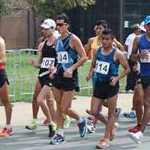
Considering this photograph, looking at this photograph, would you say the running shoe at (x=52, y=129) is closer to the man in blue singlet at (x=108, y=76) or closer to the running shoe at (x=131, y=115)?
the man in blue singlet at (x=108, y=76)

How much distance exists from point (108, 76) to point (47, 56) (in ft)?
4.20

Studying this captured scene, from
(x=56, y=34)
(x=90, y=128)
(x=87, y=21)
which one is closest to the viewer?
(x=56, y=34)

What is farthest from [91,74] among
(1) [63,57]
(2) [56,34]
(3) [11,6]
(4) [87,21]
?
Result: (4) [87,21]

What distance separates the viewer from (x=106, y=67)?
8.79 metres

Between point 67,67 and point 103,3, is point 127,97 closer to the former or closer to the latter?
point 67,67

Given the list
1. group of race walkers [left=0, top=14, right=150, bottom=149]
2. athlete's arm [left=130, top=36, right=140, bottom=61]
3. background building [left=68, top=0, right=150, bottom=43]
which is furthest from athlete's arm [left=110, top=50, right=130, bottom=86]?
background building [left=68, top=0, right=150, bottom=43]

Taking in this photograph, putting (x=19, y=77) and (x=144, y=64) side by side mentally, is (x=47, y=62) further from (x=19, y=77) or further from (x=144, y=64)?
(x=19, y=77)

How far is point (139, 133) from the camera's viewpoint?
8844mm

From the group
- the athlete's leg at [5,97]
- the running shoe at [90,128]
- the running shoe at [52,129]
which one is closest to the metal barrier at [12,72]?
the athlete's leg at [5,97]

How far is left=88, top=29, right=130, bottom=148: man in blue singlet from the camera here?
8773 mm

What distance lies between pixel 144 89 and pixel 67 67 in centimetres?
128

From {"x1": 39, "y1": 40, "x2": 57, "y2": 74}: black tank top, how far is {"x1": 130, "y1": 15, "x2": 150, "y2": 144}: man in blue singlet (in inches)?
52.8

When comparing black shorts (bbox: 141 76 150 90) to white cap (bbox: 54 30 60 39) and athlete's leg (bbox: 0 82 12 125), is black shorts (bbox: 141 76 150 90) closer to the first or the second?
white cap (bbox: 54 30 60 39)

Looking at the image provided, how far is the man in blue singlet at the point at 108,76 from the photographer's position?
8773 mm
